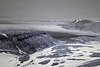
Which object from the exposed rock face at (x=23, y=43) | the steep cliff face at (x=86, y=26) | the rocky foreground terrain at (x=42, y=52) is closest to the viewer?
the rocky foreground terrain at (x=42, y=52)

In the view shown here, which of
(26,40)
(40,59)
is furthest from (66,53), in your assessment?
(26,40)

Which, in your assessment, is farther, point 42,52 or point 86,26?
point 86,26

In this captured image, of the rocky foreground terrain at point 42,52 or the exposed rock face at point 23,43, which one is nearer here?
the rocky foreground terrain at point 42,52

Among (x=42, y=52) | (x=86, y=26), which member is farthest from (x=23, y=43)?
(x=86, y=26)

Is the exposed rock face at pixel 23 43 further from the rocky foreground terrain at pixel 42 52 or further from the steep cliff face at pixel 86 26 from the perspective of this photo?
the steep cliff face at pixel 86 26

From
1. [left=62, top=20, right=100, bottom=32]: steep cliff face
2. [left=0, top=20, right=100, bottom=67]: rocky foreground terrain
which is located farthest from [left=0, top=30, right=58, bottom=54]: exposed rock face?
[left=62, top=20, right=100, bottom=32]: steep cliff face

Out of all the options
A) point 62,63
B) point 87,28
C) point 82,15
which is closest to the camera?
point 62,63

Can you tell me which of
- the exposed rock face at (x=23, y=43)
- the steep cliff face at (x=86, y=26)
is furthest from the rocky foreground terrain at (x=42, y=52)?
the steep cliff face at (x=86, y=26)

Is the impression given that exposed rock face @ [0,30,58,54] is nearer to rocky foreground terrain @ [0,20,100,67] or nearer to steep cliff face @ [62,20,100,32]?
rocky foreground terrain @ [0,20,100,67]

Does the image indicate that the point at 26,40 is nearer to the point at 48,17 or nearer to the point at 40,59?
the point at 40,59

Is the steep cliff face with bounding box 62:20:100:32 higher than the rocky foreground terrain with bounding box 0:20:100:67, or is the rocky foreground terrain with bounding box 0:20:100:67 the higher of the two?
the steep cliff face with bounding box 62:20:100:32

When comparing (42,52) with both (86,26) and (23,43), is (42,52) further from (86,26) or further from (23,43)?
(86,26)
